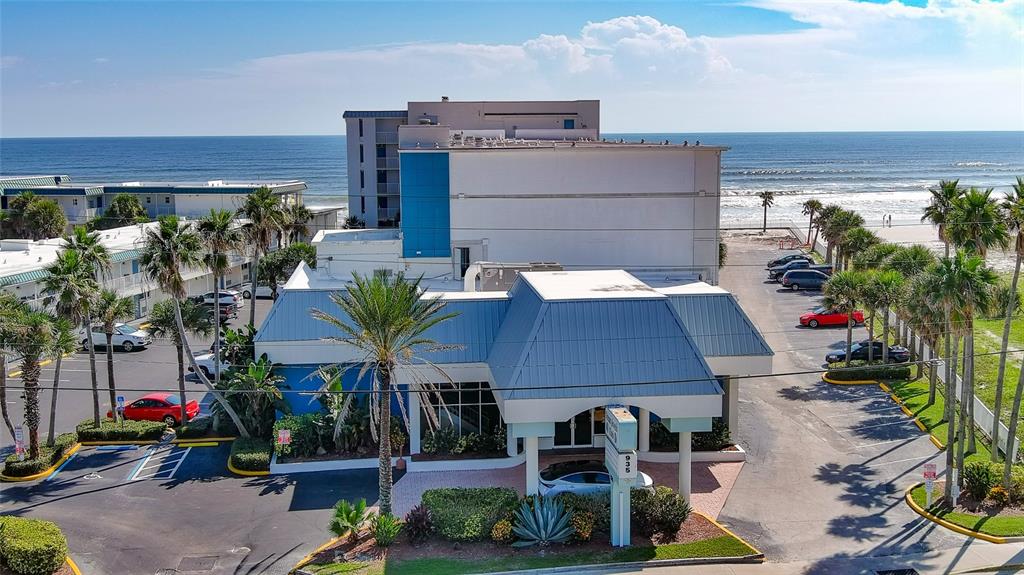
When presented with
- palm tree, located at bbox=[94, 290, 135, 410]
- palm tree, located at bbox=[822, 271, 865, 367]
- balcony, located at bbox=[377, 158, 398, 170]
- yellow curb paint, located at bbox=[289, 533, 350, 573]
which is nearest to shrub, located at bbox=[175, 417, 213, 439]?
palm tree, located at bbox=[94, 290, 135, 410]

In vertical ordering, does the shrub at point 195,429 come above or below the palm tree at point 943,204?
below

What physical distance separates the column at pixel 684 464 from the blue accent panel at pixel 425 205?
2066 cm

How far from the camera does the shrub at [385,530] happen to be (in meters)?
23.6

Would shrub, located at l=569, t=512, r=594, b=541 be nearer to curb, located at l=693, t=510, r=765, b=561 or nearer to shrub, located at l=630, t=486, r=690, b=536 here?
shrub, located at l=630, t=486, r=690, b=536

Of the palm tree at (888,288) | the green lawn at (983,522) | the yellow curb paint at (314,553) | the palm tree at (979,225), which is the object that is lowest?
the yellow curb paint at (314,553)

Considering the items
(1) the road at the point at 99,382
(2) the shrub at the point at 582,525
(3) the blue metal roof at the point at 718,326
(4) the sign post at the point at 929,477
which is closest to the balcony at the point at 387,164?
(1) the road at the point at 99,382

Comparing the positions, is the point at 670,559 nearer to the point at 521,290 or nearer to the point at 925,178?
the point at 521,290

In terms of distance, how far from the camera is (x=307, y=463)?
30.0 m

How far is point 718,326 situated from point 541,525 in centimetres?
1113

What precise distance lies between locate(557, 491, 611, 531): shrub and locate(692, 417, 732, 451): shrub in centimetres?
673

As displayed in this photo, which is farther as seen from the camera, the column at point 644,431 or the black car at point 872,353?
the black car at point 872,353

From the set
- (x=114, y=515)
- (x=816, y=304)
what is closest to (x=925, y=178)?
(x=816, y=304)

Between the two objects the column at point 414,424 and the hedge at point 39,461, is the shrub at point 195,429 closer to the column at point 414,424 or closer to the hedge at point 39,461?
the hedge at point 39,461

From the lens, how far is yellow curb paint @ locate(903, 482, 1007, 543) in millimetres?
24141
